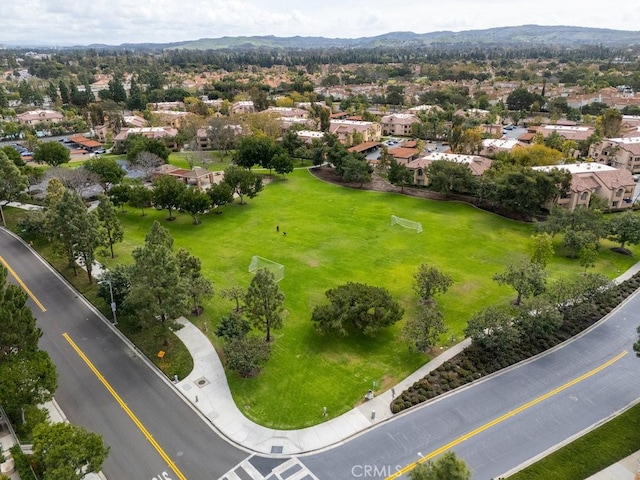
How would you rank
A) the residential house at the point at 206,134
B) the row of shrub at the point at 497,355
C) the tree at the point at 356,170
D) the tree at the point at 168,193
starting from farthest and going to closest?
1. the residential house at the point at 206,134
2. the tree at the point at 356,170
3. the tree at the point at 168,193
4. the row of shrub at the point at 497,355

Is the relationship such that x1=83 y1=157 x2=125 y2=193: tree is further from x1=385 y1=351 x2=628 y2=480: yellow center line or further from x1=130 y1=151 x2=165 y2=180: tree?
x1=385 y1=351 x2=628 y2=480: yellow center line

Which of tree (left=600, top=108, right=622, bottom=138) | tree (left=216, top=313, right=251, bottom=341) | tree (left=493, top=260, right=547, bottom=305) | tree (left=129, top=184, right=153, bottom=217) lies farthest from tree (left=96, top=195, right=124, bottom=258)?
tree (left=600, top=108, right=622, bottom=138)

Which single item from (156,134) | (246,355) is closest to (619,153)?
(246,355)

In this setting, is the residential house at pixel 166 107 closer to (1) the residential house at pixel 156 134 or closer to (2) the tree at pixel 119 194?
(1) the residential house at pixel 156 134

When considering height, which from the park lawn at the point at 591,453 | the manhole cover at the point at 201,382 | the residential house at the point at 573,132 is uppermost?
the residential house at the point at 573,132

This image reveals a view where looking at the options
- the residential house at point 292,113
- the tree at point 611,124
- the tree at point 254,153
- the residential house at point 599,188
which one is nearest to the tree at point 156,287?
the tree at point 254,153

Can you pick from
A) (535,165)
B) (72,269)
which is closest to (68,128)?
(72,269)
